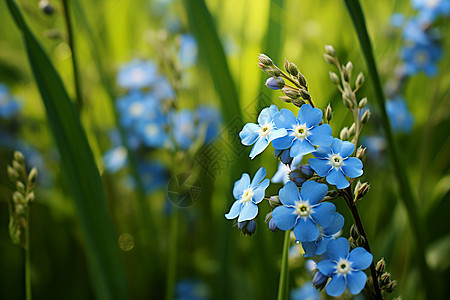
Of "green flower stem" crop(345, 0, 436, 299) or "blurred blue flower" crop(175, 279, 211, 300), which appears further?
"blurred blue flower" crop(175, 279, 211, 300)

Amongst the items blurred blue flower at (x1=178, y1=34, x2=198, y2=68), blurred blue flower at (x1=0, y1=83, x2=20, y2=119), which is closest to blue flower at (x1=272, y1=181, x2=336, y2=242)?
blurred blue flower at (x1=178, y1=34, x2=198, y2=68)

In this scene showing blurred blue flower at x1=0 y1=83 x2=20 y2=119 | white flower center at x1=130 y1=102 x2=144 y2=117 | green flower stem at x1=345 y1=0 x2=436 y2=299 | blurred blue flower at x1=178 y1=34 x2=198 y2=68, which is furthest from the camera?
blurred blue flower at x1=178 y1=34 x2=198 y2=68

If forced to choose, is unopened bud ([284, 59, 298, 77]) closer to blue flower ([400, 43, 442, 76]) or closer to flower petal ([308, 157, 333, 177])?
flower petal ([308, 157, 333, 177])

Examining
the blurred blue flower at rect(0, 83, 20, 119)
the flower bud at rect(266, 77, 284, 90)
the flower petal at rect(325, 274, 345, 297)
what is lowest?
the flower petal at rect(325, 274, 345, 297)

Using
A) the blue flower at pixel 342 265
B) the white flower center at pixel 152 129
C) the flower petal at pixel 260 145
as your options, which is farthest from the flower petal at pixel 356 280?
the white flower center at pixel 152 129

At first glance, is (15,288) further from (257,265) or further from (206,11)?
(206,11)

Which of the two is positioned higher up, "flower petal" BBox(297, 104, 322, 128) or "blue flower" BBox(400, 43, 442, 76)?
"flower petal" BBox(297, 104, 322, 128)
